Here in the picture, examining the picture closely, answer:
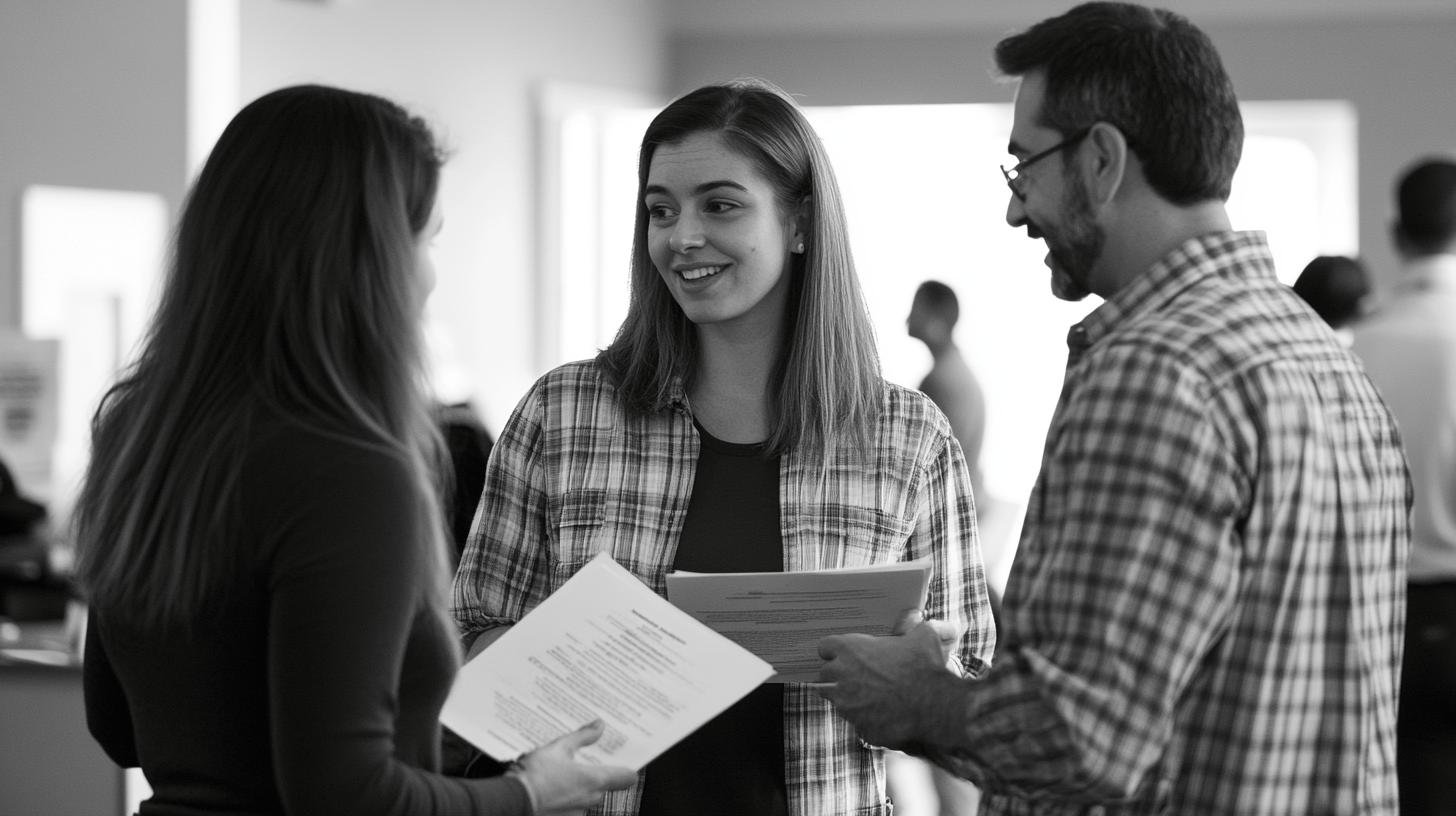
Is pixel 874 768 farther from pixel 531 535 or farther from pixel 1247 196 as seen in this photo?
pixel 1247 196

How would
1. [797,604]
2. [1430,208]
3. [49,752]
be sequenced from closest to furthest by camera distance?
[797,604]
[49,752]
[1430,208]

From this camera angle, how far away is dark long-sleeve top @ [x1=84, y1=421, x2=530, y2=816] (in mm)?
1226

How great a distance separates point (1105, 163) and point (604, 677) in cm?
72

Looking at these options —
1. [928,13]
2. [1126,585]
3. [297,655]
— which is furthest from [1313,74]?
[297,655]

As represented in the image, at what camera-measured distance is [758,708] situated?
6.32 ft

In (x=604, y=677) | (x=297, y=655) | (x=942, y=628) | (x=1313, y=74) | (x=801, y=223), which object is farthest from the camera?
(x=1313, y=74)

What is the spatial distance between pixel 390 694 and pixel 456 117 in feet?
19.5

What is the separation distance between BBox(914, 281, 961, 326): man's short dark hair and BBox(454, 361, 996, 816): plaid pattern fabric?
3.70 meters

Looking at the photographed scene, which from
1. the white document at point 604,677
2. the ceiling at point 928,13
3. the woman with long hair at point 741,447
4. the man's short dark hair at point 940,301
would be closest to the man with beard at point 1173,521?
the white document at point 604,677

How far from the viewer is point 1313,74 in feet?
27.7

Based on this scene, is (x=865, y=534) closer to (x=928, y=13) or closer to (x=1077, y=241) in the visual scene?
(x=1077, y=241)

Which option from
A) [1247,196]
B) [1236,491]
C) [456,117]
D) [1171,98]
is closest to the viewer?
[1236,491]

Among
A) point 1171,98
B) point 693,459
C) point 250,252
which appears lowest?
point 693,459

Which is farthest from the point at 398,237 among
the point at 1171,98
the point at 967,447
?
the point at 967,447
